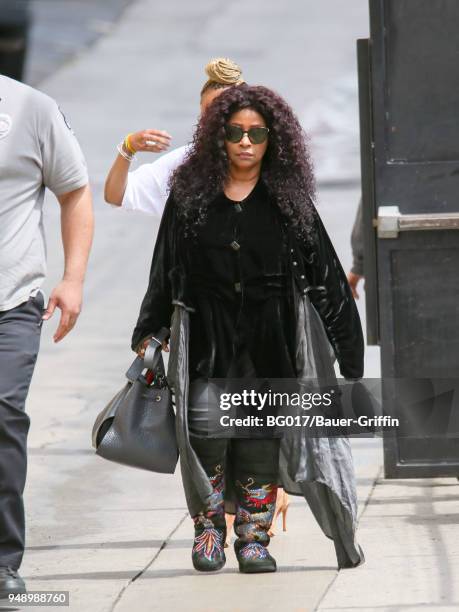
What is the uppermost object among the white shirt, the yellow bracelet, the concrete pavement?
the yellow bracelet

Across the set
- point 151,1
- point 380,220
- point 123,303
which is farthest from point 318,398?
point 151,1

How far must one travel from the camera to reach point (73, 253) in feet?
16.3

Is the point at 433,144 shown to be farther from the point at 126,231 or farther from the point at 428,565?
the point at 126,231

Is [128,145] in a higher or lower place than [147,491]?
higher

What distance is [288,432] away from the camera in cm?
526

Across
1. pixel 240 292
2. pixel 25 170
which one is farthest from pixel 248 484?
pixel 25 170

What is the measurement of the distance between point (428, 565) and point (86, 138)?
1233 cm

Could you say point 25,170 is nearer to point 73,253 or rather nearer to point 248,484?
point 73,253

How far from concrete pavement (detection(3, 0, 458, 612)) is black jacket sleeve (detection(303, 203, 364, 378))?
770 mm

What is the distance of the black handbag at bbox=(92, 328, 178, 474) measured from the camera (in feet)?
16.9

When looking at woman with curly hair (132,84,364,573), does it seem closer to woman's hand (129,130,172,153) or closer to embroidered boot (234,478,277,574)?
embroidered boot (234,478,277,574)

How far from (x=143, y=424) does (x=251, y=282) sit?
0.64 meters

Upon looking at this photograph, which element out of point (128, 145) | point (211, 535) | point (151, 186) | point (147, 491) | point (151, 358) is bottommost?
point (147, 491)

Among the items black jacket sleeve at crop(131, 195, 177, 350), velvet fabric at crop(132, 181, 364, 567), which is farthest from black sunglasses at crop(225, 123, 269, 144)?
black jacket sleeve at crop(131, 195, 177, 350)
